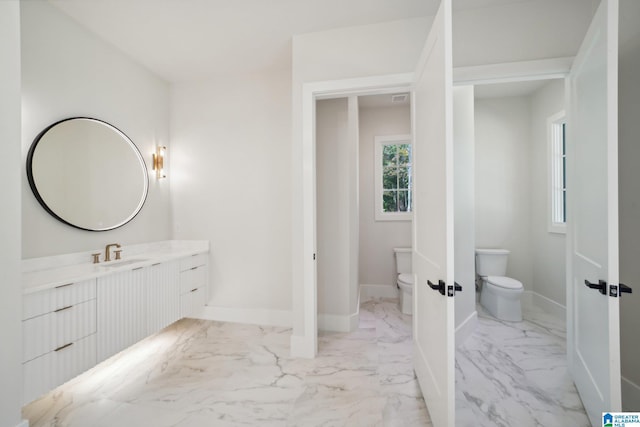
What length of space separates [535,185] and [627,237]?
1.97 m

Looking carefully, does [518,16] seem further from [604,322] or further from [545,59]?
[604,322]

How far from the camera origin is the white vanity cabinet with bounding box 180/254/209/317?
2.60 m

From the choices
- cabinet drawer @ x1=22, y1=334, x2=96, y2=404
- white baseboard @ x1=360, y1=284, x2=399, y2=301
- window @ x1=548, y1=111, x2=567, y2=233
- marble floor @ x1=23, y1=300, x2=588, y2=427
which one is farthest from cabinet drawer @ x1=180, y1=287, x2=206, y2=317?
window @ x1=548, y1=111, x2=567, y2=233

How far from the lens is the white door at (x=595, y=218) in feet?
3.74

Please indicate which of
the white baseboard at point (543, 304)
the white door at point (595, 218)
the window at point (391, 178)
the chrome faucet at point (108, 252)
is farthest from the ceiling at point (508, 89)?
the chrome faucet at point (108, 252)

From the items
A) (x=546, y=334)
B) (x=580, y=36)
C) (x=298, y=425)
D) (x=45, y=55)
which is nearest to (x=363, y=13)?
(x=580, y=36)

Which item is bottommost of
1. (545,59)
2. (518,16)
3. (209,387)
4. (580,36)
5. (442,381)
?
(209,387)

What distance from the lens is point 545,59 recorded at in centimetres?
183

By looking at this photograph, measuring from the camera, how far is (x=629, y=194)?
1603 mm

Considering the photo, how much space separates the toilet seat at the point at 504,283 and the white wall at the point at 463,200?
26.0 inches

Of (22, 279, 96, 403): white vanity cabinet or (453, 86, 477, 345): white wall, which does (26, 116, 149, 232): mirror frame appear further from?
(453, 86, 477, 345): white wall

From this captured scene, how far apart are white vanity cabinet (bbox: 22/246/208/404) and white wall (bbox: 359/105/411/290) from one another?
2395 mm
